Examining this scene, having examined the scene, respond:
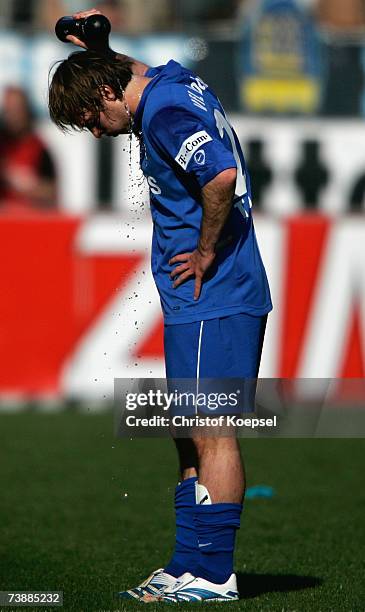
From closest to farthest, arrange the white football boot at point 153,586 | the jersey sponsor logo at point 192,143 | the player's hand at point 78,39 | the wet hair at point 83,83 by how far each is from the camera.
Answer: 1. the jersey sponsor logo at point 192,143
2. the wet hair at point 83,83
3. the white football boot at point 153,586
4. the player's hand at point 78,39

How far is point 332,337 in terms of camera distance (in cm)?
1103

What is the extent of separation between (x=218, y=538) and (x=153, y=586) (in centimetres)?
34

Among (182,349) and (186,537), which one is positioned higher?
(182,349)

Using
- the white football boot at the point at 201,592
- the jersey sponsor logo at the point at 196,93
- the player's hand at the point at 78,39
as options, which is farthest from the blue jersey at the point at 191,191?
the white football boot at the point at 201,592

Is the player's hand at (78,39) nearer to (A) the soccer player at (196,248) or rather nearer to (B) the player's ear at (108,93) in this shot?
(A) the soccer player at (196,248)

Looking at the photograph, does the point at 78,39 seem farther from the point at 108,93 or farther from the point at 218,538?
the point at 218,538

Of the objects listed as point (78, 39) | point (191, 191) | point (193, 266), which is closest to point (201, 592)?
point (193, 266)

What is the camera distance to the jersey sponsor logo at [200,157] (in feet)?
15.0

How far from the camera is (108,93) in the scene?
4734 millimetres

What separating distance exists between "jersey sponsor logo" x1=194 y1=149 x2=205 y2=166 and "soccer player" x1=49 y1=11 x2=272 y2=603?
2cm

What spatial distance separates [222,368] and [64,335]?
6.36m

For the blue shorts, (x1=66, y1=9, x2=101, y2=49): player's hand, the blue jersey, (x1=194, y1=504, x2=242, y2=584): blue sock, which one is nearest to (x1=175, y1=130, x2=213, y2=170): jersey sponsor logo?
the blue jersey

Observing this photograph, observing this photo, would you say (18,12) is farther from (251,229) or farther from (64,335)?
(251,229)

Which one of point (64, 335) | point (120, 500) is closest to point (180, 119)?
point (120, 500)
